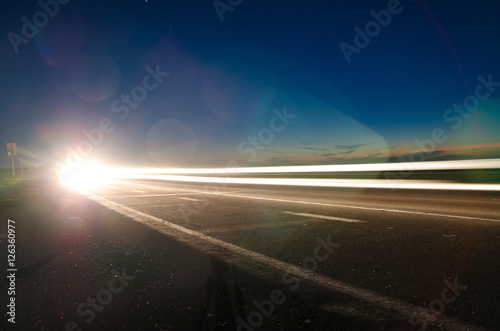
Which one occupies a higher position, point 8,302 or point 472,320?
point 8,302

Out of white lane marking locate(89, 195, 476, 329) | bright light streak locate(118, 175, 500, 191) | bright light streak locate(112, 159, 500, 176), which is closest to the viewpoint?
white lane marking locate(89, 195, 476, 329)

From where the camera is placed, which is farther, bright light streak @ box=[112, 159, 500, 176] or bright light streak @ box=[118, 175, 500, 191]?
bright light streak @ box=[112, 159, 500, 176]

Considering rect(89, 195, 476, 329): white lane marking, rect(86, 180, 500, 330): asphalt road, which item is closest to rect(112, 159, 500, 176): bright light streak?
rect(86, 180, 500, 330): asphalt road

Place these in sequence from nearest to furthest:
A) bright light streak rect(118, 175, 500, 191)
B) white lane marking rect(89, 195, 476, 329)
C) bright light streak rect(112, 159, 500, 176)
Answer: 1. white lane marking rect(89, 195, 476, 329)
2. bright light streak rect(118, 175, 500, 191)
3. bright light streak rect(112, 159, 500, 176)

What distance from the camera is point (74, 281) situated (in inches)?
149

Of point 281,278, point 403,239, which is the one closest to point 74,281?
point 281,278

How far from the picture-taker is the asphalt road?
116 inches

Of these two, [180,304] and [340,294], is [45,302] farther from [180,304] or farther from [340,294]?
[340,294]

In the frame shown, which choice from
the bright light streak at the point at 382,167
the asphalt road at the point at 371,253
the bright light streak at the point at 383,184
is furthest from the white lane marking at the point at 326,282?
the bright light streak at the point at 382,167

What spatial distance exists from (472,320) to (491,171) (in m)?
12.1

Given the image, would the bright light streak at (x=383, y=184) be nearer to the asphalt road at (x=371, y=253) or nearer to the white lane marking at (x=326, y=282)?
the asphalt road at (x=371, y=253)

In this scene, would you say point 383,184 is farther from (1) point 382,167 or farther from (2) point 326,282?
(2) point 326,282

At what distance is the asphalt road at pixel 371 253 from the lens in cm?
296

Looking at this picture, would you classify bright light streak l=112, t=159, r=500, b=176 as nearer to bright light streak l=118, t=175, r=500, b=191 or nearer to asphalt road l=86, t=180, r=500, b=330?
bright light streak l=118, t=175, r=500, b=191
